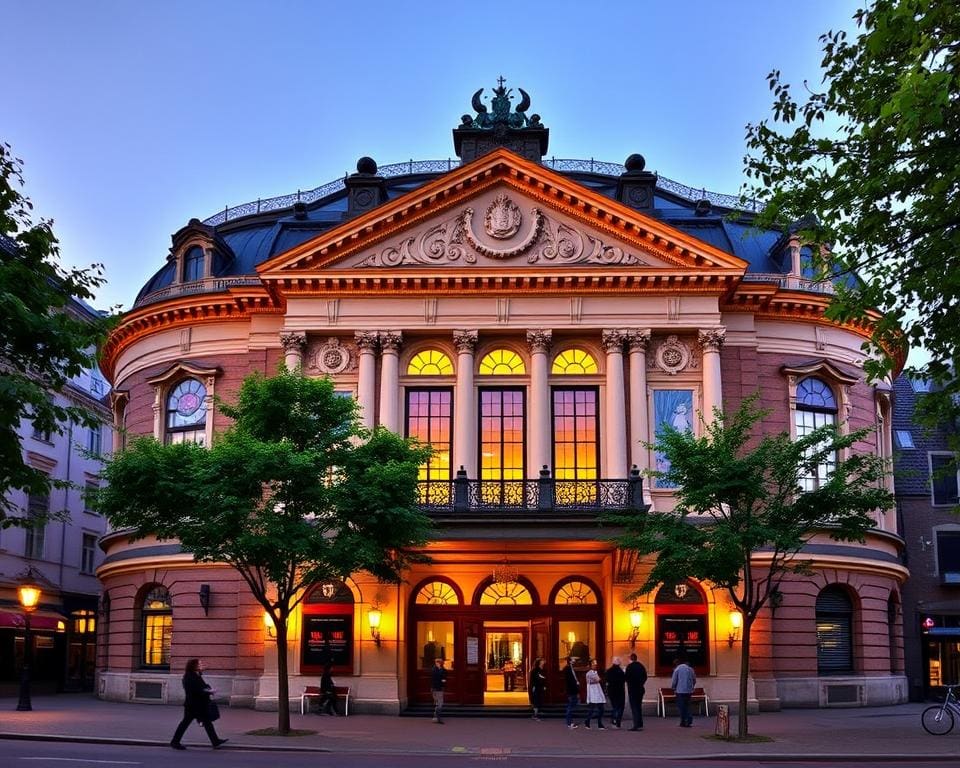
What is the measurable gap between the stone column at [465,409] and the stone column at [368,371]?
251 centimetres

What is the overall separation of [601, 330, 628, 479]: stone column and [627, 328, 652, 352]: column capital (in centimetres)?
22

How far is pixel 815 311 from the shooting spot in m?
36.8

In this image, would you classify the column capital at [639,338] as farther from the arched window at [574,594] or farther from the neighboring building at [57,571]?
the neighboring building at [57,571]

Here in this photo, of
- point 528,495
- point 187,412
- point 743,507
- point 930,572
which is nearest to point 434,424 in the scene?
point 528,495

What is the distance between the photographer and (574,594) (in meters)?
35.1

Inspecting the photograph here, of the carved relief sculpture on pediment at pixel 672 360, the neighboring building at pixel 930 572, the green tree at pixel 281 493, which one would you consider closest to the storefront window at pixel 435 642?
the green tree at pixel 281 493

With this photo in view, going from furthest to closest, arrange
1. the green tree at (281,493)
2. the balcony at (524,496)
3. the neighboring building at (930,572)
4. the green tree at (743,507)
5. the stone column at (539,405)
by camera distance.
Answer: the neighboring building at (930,572), the stone column at (539,405), the balcony at (524,496), the green tree at (743,507), the green tree at (281,493)

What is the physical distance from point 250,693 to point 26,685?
6.34 m

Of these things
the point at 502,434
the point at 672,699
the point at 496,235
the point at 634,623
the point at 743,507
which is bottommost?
the point at 672,699

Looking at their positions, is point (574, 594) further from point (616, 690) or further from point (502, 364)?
point (502, 364)

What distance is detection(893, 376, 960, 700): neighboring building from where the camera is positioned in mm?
41781

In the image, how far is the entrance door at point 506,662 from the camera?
3481cm

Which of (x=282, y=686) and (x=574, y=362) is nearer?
(x=282, y=686)

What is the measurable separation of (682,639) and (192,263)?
20.4 metres
